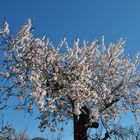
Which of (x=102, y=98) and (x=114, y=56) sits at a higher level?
(x=114, y=56)

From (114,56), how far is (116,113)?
384cm

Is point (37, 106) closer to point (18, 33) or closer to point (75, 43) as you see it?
point (18, 33)

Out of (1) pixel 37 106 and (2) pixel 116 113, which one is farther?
(2) pixel 116 113

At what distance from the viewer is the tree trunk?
22891 millimetres

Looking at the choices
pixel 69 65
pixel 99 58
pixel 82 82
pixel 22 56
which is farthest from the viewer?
pixel 99 58

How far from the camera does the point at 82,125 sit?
23.4 metres

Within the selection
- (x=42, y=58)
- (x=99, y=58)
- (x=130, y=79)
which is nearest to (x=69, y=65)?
(x=42, y=58)

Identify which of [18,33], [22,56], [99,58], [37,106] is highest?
[99,58]

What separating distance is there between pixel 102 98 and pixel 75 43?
12.4ft

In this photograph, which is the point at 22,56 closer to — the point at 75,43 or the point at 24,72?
the point at 24,72

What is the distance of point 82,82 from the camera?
21.4m

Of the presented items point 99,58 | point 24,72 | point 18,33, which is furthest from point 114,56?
point 18,33

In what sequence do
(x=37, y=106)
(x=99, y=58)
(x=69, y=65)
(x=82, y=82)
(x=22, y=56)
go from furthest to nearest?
(x=99, y=58) < (x=69, y=65) < (x=82, y=82) < (x=37, y=106) < (x=22, y=56)

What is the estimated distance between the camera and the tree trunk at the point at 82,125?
901 inches
